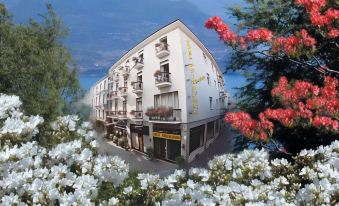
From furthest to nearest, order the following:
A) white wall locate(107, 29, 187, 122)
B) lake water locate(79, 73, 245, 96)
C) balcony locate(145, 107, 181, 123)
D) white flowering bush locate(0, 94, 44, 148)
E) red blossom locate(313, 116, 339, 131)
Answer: lake water locate(79, 73, 245, 96) → red blossom locate(313, 116, 339, 131) → balcony locate(145, 107, 181, 123) → white wall locate(107, 29, 187, 122) → white flowering bush locate(0, 94, 44, 148)

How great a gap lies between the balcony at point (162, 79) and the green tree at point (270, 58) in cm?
278

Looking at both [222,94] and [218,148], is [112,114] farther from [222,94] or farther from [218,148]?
[218,148]

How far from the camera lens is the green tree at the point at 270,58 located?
35.4 feet

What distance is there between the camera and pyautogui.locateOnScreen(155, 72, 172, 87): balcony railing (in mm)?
8367

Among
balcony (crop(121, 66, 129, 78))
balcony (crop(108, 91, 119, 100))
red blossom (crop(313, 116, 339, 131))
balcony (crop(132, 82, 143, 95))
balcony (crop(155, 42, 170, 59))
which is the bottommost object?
red blossom (crop(313, 116, 339, 131))

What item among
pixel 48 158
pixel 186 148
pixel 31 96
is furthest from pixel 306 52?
pixel 31 96

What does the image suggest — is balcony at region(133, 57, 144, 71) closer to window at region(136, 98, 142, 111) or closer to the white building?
the white building

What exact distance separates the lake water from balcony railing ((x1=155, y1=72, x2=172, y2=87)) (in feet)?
4.71

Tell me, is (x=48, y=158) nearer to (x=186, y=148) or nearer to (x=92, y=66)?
(x=186, y=148)

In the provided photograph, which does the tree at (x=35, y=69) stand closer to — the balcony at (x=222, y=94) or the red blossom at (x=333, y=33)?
the balcony at (x=222, y=94)

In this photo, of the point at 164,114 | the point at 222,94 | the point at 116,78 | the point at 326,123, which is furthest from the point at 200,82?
the point at 326,123

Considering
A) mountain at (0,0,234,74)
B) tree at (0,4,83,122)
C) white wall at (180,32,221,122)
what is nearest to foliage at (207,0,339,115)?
mountain at (0,0,234,74)

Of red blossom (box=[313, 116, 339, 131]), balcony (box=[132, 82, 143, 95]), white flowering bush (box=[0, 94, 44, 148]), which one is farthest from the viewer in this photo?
red blossom (box=[313, 116, 339, 131])

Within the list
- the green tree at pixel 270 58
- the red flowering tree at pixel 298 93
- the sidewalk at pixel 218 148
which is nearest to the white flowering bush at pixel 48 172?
the sidewalk at pixel 218 148
